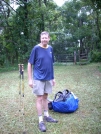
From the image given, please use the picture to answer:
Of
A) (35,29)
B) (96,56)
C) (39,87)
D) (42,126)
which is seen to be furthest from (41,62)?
(96,56)

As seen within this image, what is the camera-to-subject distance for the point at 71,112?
3.91m

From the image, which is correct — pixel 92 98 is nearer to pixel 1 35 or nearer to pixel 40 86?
pixel 40 86

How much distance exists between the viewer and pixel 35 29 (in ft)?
47.0

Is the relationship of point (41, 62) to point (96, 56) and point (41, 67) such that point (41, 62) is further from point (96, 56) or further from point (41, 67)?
point (96, 56)

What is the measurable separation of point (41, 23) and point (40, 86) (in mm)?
11670

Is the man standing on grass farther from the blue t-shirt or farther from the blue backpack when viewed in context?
the blue backpack

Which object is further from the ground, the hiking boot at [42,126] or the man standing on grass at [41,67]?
the man standing on grass at [41,67]

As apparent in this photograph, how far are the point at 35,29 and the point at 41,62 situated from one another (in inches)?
453

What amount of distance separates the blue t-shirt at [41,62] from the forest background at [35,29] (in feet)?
29.2

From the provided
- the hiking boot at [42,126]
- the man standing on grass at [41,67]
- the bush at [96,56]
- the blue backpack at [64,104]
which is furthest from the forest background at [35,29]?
the hiking boot at [42,126]

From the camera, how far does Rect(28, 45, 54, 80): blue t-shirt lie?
124 inches

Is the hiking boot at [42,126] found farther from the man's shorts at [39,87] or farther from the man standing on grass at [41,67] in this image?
the man's shorts at [39,87]

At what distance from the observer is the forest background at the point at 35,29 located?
1338cm

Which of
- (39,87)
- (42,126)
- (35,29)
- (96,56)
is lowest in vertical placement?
(42,126)
